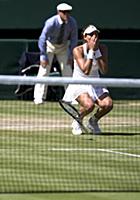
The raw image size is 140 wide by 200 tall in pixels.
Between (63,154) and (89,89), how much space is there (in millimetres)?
1910

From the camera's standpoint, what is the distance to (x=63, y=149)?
10547 millimetres

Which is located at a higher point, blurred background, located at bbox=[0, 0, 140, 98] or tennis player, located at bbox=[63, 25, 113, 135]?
tennis player, located at bbox=[63, 25, 113, 135]

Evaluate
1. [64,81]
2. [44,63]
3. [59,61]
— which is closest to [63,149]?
[64,81]

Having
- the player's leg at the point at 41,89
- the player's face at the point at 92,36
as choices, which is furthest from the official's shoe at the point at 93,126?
the player's leg at the point at 41,89

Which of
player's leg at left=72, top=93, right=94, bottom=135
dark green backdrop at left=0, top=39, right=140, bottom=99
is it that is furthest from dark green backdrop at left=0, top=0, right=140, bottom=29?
player's leg at left=72, top=93, right=94, bottom=135

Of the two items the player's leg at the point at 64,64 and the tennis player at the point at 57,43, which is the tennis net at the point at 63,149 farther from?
the player's leg at the point at 64,64

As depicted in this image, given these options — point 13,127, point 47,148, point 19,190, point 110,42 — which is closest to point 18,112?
point 13,127

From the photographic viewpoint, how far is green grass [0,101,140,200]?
832 cm

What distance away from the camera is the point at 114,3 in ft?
64.7

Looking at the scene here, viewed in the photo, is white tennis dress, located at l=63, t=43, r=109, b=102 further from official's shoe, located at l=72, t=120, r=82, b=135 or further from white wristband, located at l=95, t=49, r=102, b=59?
official's shoe, located at l=72, t=120, r=82, b=135

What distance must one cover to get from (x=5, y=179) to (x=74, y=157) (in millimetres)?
1558

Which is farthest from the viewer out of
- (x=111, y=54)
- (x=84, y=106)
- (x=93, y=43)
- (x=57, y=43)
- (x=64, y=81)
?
(x=111, y=54)

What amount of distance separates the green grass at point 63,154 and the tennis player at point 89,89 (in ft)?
0.82

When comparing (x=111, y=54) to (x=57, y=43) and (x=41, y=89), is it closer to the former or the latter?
(x=57, y=43)
